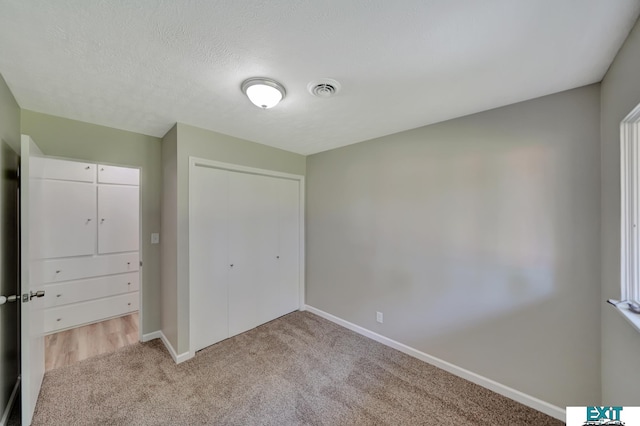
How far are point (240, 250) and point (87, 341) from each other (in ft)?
6.28

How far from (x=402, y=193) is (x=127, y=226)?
364 centimetres

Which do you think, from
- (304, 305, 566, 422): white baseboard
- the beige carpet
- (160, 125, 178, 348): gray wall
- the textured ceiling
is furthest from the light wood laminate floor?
(304, 305, 566, 422): white baseboard

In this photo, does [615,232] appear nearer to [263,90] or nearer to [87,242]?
[263,90]

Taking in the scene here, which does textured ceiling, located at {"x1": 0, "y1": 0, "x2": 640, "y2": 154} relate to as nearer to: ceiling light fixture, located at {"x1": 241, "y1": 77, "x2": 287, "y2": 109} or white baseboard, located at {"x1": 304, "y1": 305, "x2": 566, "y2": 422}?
ceiling light fixture, located at {"x1": 241, "y1": 77, "x2": 287, "y2": 109}

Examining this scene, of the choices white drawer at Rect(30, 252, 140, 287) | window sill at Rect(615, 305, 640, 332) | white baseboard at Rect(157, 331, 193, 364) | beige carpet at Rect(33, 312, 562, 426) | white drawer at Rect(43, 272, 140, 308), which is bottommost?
beige carpet at Rect(33, 312, 562, 426)

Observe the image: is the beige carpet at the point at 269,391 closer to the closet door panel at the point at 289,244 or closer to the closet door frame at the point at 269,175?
the closet door frame at the point at 269,175

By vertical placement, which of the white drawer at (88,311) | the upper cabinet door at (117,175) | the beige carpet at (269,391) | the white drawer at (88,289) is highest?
the upper cabinet door at (117,175)

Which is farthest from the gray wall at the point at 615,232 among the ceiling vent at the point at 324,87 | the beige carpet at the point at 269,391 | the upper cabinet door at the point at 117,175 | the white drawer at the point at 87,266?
the white drawer at the point at 87,266

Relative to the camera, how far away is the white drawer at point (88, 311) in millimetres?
2801

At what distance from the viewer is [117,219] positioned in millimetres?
3232

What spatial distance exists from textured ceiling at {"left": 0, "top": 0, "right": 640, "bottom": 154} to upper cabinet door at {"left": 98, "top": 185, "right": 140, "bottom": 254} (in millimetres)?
1478

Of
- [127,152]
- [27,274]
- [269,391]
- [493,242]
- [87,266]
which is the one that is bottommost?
[269,391]

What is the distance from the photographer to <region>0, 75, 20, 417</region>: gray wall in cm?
153

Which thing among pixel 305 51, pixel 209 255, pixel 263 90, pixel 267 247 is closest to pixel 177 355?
pixel 209 255
